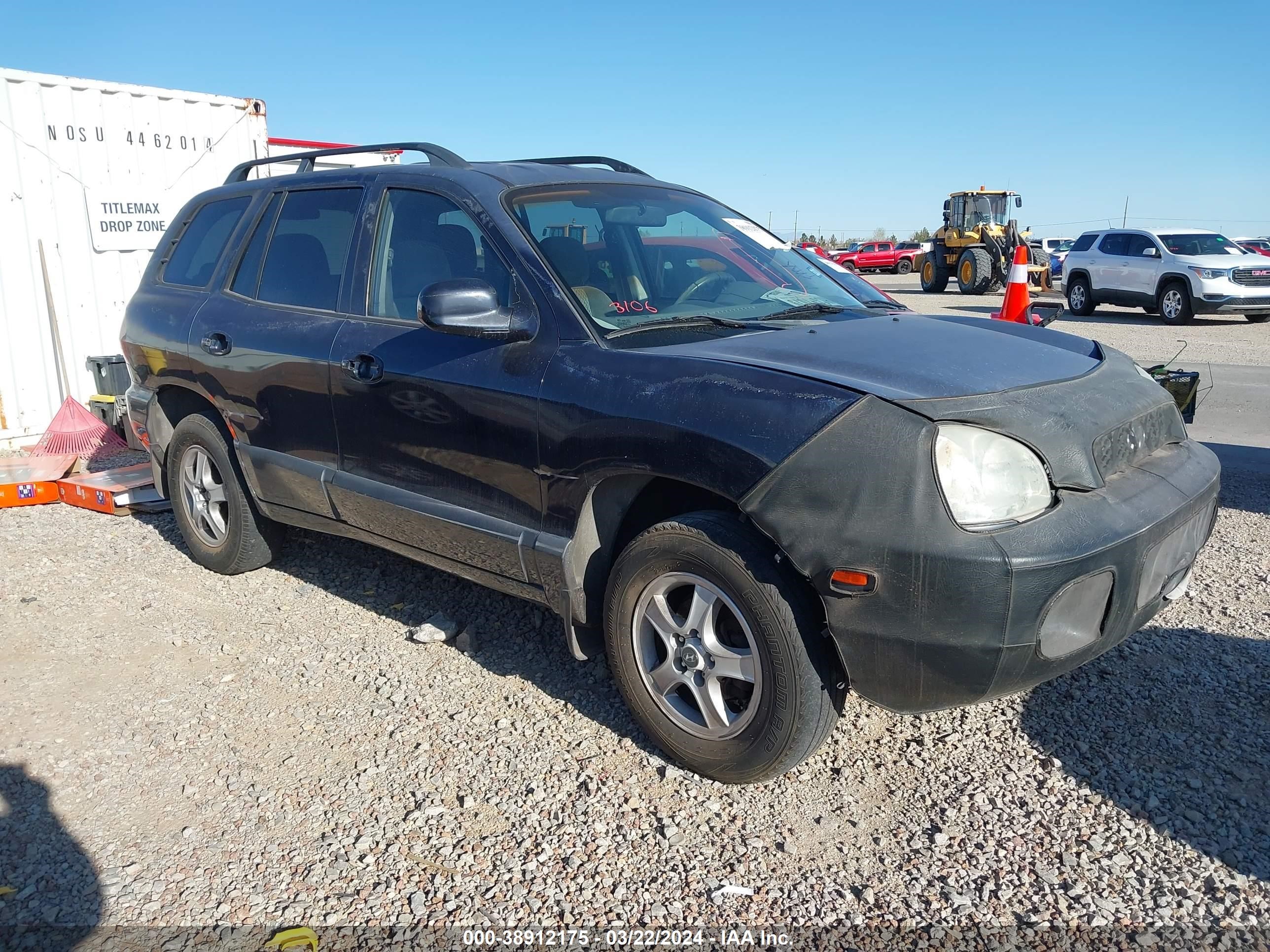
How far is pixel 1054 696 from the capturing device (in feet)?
11.4

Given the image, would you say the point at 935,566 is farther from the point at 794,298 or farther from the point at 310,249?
the point at 310,249

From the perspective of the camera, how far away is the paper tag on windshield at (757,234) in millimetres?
4176

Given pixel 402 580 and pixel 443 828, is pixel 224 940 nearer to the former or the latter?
pixel 443 828

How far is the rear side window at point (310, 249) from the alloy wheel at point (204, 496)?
1.01m

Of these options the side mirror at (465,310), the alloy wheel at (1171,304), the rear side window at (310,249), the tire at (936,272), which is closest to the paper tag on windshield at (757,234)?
the side mirror at (465,310)

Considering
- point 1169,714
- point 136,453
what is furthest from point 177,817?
point 136,453

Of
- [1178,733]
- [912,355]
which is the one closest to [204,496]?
[912,355]

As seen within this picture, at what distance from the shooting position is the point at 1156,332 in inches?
657

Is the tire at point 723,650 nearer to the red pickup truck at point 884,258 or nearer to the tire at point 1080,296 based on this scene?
the tire at point 1080,296

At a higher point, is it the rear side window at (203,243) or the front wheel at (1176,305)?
the rear side window at (203,243)

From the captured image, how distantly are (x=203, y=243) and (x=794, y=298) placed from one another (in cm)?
A: 310

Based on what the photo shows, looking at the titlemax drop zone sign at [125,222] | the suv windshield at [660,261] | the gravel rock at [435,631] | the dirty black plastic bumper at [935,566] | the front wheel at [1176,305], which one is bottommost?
→ the gravel rock at [435,631]

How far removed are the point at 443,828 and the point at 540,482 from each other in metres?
1.10

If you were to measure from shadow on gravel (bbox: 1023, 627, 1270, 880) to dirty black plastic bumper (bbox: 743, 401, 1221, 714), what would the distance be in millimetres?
543
